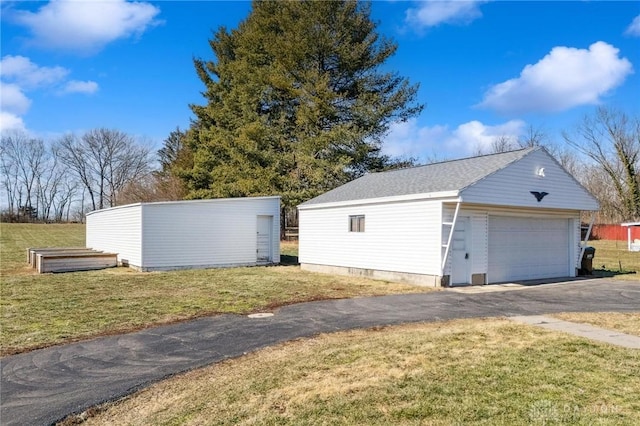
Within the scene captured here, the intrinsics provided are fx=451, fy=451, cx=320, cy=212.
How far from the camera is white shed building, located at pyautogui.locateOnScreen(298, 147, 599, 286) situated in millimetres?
12266

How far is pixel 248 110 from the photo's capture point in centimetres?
2991

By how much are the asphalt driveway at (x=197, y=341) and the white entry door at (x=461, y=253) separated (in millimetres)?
1357

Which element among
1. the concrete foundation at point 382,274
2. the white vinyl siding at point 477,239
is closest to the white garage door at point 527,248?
the white vinyl siding at point 477,239

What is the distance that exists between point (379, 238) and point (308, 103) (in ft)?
55.6

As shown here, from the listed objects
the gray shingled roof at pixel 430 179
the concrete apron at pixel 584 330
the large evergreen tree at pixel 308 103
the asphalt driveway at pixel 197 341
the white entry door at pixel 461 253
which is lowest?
the asphalt driveway at pixel 197 341

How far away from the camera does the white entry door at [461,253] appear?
12.5 meters

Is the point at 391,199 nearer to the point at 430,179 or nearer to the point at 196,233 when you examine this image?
the point at 430,179

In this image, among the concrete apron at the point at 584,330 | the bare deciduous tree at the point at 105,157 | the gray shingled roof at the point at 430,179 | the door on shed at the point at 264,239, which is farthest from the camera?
the bare deciduous tree at the point at 105,157

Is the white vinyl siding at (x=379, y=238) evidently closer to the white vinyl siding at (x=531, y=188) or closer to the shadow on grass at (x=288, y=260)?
the white vinyl siding at (x=531, y=188)

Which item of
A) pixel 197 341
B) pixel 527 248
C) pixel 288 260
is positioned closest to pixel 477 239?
pixel 527 248

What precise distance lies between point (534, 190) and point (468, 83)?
1381 cm

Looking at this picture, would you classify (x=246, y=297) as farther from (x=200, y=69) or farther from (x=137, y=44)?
(x=200, y=69)

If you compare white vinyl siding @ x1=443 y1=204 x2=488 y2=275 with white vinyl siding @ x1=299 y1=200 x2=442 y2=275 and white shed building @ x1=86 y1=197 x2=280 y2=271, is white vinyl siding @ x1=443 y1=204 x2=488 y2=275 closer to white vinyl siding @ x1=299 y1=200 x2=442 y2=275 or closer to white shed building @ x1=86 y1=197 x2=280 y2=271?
white vinyl siding @ x1=299 y1=200 x2=442 y2=275

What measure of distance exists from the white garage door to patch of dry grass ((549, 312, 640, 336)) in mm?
4940
